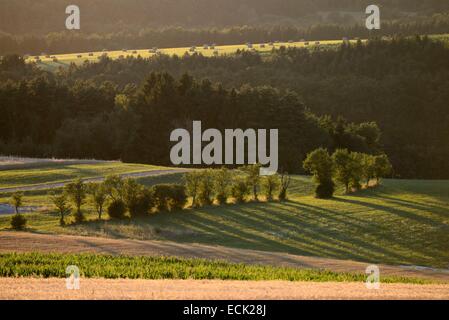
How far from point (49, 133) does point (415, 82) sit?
67591mm

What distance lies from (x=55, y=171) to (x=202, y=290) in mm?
48055

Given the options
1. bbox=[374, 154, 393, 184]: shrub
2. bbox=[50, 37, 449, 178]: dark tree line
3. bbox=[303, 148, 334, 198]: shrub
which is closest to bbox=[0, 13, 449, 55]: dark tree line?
bbox=[50, 37, 449, 178]: dark tree line

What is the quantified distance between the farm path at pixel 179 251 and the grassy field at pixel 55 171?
68.8ft

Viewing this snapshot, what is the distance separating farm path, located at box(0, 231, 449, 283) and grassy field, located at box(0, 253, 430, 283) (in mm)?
2197

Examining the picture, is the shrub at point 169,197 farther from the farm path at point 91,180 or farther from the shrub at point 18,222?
the shrub at point 18,222

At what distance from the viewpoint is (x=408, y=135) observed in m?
127

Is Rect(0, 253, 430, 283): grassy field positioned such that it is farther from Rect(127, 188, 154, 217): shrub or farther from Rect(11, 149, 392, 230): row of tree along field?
Rect(127, 188, 154, 217): shrub

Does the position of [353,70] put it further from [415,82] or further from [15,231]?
[15,231]

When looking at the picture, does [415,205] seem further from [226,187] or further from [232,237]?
[232,237]

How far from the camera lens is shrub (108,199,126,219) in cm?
6009

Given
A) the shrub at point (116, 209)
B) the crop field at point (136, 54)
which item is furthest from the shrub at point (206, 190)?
the crop field at point (136, 54)

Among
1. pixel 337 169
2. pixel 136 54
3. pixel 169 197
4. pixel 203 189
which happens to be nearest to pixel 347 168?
pixel 337 169

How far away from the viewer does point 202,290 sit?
100ft
